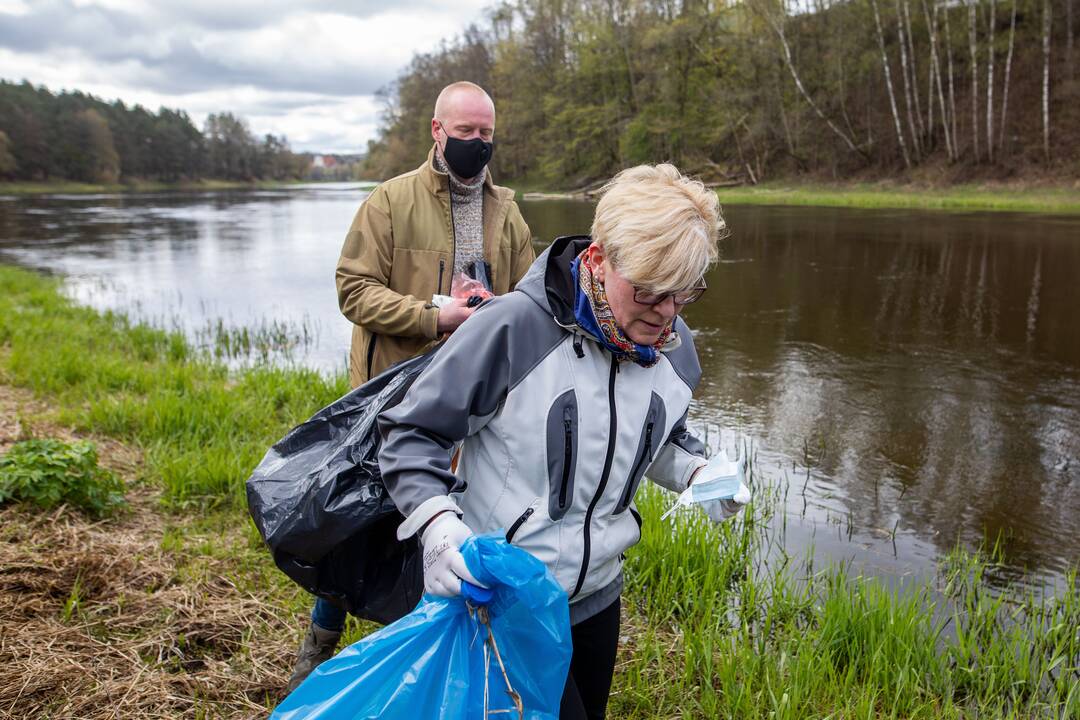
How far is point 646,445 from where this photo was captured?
76.2 inches

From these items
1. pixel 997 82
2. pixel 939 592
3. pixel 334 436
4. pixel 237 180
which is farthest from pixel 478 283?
pixel 237 180

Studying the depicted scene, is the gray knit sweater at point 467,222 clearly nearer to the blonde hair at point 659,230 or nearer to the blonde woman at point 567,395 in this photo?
the blonde woman at point 567,395

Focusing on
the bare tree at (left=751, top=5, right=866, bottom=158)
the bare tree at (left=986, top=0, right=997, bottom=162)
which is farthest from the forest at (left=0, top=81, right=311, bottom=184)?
the bare tree at (left=986, top=0, right=997, bottom=162)

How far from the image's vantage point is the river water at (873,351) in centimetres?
542

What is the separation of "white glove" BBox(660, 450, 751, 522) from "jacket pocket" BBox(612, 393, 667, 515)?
0.45ft

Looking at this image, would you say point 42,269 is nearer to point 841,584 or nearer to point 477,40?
point 841,584

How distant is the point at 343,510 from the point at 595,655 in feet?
2.41

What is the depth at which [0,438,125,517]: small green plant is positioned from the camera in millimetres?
3842

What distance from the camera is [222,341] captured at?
10297mm

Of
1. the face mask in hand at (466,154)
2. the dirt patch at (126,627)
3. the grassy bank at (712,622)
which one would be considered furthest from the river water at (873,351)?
the dirt patch at (126,627)

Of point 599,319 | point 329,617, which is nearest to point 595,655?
point 599,319

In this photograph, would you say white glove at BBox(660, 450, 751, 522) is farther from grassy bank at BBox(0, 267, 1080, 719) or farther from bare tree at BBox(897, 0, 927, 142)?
bare tree at BBox(897, 0, 927, 142)

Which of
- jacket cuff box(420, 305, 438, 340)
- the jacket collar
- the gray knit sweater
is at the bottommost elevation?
jacket cuff box(420, 305, 438, 340)

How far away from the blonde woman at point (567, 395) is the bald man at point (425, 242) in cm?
123
